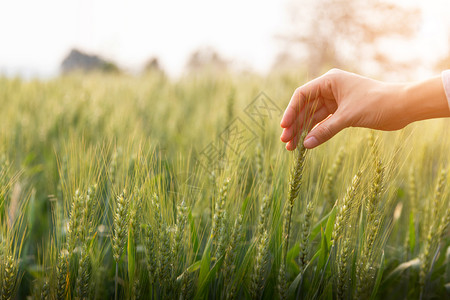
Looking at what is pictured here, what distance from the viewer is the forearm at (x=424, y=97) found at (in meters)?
1.18

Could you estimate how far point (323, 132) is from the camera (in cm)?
113

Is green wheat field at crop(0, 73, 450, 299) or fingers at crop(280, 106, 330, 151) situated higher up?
fingers at crop(280, 106, 330, 151)

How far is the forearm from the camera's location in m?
1.18

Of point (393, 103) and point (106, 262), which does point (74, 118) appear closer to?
point (106, 262)

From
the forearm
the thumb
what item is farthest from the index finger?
the forearm

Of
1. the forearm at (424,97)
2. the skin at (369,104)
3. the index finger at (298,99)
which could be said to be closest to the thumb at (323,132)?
the skin at (369,104)

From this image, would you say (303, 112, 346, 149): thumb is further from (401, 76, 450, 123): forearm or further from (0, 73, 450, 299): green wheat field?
(401, 76, 450, 123): forearm

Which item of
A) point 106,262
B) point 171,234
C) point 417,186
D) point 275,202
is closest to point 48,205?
point 106,262

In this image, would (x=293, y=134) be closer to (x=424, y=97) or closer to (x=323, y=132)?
(x=323, y=132)

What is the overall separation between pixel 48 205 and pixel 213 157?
1.09 m

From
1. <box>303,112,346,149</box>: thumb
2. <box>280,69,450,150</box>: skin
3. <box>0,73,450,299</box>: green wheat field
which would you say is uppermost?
<box>280,69,450,150</box>: skin

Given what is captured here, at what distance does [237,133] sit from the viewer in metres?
1.60

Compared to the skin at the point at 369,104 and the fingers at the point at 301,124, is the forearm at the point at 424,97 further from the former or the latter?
the fingers at the point at 301,124

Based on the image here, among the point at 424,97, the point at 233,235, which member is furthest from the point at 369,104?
the point at 233,235
